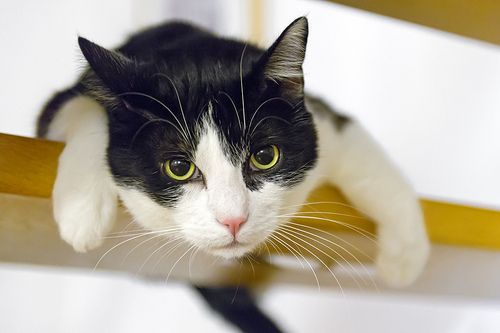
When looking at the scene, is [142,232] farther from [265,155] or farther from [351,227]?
[351,227]

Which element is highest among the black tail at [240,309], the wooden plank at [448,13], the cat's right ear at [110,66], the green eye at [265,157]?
the wooden plank at [448,13]

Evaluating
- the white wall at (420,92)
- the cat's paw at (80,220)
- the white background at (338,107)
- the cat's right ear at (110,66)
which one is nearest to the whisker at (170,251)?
the cat's paw at (80,220)

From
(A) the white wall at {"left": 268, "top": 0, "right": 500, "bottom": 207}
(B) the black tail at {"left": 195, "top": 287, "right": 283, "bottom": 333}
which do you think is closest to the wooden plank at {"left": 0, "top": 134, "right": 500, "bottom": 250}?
(B) the black tail at {"left": 195, "top": 287, "right": 283, "bottom": 333}

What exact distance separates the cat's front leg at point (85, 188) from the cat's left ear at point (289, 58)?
316mm

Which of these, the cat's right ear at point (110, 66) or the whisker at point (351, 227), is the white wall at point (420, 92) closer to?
the whisker at point (351, 227)

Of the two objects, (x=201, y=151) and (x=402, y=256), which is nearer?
(x=201, y=151)

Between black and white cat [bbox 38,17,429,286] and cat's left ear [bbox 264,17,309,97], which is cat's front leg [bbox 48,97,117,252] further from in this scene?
cat's left ear [bbox 264,17,309,97]

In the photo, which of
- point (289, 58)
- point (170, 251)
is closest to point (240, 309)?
point (170, 251)

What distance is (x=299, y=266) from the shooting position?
1132 millimetres

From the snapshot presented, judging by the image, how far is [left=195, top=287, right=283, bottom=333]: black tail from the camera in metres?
1.20

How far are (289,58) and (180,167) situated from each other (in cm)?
25

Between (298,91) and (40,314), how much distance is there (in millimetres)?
1021

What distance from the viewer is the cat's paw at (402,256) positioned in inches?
40.5

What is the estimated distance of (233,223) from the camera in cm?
79
